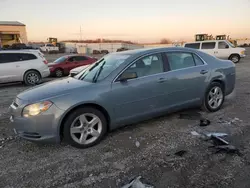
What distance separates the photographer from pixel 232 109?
5055 millimetres

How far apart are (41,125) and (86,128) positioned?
0.69m

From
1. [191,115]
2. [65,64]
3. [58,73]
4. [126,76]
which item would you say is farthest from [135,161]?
[65,64]

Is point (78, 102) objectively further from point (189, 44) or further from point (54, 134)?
point (189, 44)

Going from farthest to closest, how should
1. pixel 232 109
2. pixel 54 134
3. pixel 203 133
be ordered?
1. pixel 232 109
2. pixel 203 133
3. pixel 54 134

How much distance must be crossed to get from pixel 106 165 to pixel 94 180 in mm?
348

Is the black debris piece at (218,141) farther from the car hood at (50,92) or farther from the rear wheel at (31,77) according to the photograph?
the rear wheel at (31,77)

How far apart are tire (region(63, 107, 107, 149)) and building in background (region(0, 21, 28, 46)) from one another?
149ft

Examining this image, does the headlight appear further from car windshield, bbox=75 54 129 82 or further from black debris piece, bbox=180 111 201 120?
black debris piece, bbox=180 111 201 120

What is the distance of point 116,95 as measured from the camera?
3551 mm

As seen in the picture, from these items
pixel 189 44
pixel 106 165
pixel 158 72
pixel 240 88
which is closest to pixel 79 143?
pixel 106 165

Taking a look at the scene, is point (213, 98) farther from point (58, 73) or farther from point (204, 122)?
point (58, 73)

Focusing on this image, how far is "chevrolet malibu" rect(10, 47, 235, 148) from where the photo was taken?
3193mm

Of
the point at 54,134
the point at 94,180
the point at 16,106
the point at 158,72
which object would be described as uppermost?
the point at 158,72

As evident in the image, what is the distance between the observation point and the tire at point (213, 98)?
15.4ft
